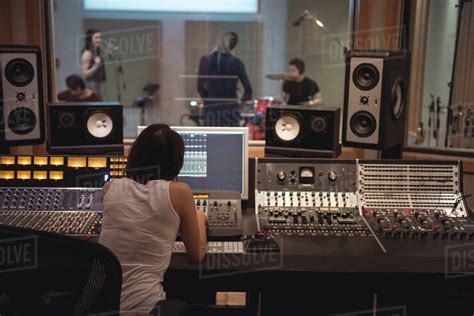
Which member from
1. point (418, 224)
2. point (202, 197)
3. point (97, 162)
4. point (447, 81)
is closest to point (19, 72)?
point (97, 162)

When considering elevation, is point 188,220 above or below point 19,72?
below

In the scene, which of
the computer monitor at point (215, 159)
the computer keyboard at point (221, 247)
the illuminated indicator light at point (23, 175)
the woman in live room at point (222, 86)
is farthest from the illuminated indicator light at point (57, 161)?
the woman in live room at point (222, 86)

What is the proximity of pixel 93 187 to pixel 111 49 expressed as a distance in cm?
520

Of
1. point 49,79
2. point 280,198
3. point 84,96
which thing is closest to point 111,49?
point 84,96

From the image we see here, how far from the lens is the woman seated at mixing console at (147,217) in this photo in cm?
191

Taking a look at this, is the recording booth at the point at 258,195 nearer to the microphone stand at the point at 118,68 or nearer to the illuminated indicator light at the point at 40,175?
the illuminated indicator light at the point at 40,175

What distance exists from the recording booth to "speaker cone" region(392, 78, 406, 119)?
1cm

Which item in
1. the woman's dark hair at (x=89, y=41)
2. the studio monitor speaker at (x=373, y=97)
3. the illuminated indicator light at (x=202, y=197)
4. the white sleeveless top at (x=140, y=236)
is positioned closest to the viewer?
the white sleeveless top at (x=140, y=236)

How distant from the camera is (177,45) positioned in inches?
297

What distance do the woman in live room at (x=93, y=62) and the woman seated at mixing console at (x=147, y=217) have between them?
17.7 feet

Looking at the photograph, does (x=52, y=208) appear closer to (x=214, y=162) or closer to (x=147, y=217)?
(x=214, y=162)

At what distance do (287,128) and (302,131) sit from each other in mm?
81

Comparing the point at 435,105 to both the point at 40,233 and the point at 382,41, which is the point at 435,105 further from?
the point at 40,233

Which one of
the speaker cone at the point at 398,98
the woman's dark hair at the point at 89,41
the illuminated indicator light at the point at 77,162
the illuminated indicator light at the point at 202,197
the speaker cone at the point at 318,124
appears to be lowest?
the illuminated indicator light at the point at 202,197
